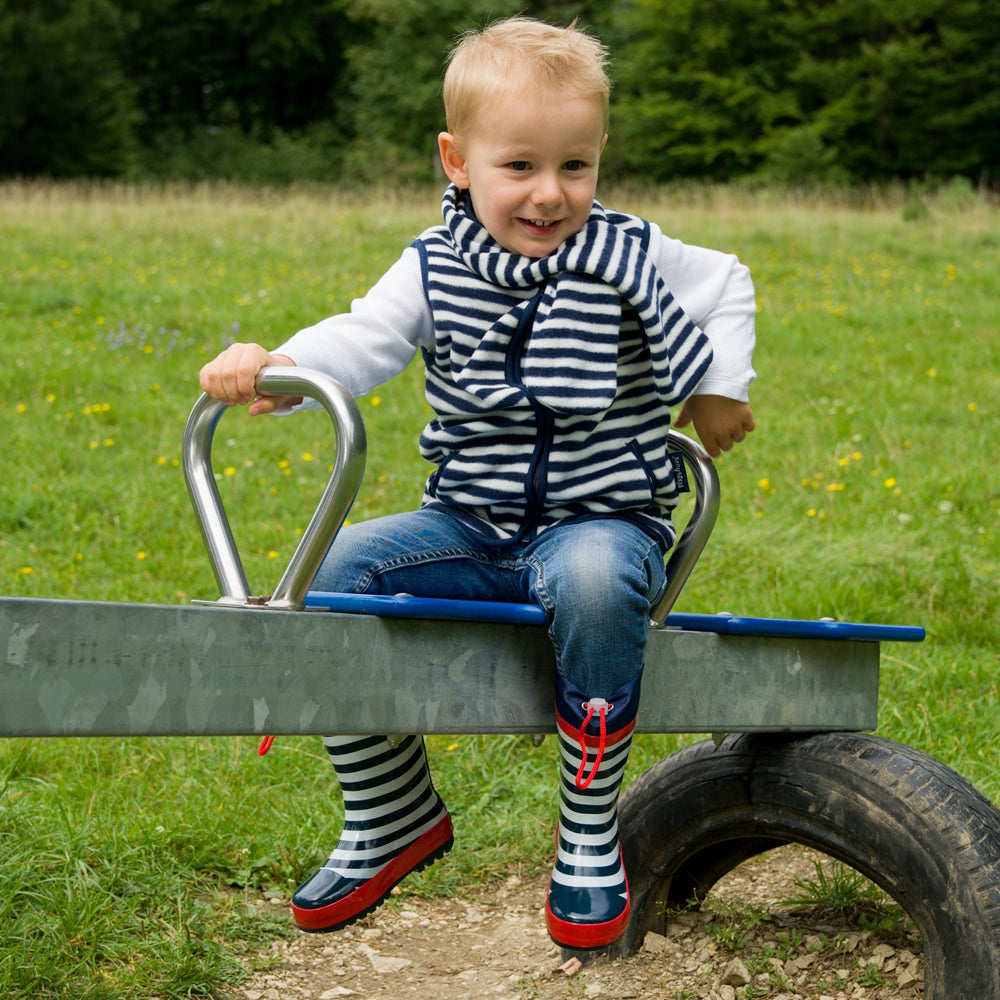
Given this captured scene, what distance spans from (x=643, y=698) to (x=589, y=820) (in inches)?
9.0

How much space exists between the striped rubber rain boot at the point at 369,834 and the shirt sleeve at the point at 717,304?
0.88 m

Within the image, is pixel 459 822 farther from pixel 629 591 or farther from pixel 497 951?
pixel 629 591

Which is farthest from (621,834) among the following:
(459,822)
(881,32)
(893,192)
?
(881,32)

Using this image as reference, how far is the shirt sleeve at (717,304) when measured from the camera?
2.23m

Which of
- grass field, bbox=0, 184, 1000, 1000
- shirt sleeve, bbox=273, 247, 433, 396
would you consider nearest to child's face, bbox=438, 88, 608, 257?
shirt sleeve, bbox=273, 247, 433, 396

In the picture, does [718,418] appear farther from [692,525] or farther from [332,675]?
[332,675]

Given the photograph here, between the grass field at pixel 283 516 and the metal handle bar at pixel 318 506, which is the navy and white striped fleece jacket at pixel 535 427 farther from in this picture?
the grass field at pixel 283 516

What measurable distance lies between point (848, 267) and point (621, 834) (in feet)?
31.5

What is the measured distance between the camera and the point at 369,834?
6.99ft

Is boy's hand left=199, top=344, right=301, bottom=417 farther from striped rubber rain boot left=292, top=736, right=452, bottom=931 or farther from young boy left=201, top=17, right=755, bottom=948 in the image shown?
striped rubber rain boot left=292, top=736, right=452, bottom=931

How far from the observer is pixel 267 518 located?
17.6 feet

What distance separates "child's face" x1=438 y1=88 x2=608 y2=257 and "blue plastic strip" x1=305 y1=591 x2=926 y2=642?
664 millimetres

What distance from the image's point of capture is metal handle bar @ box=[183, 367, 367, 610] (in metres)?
1.64

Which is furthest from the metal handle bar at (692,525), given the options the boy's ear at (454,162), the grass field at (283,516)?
the grass field at (283,516)
